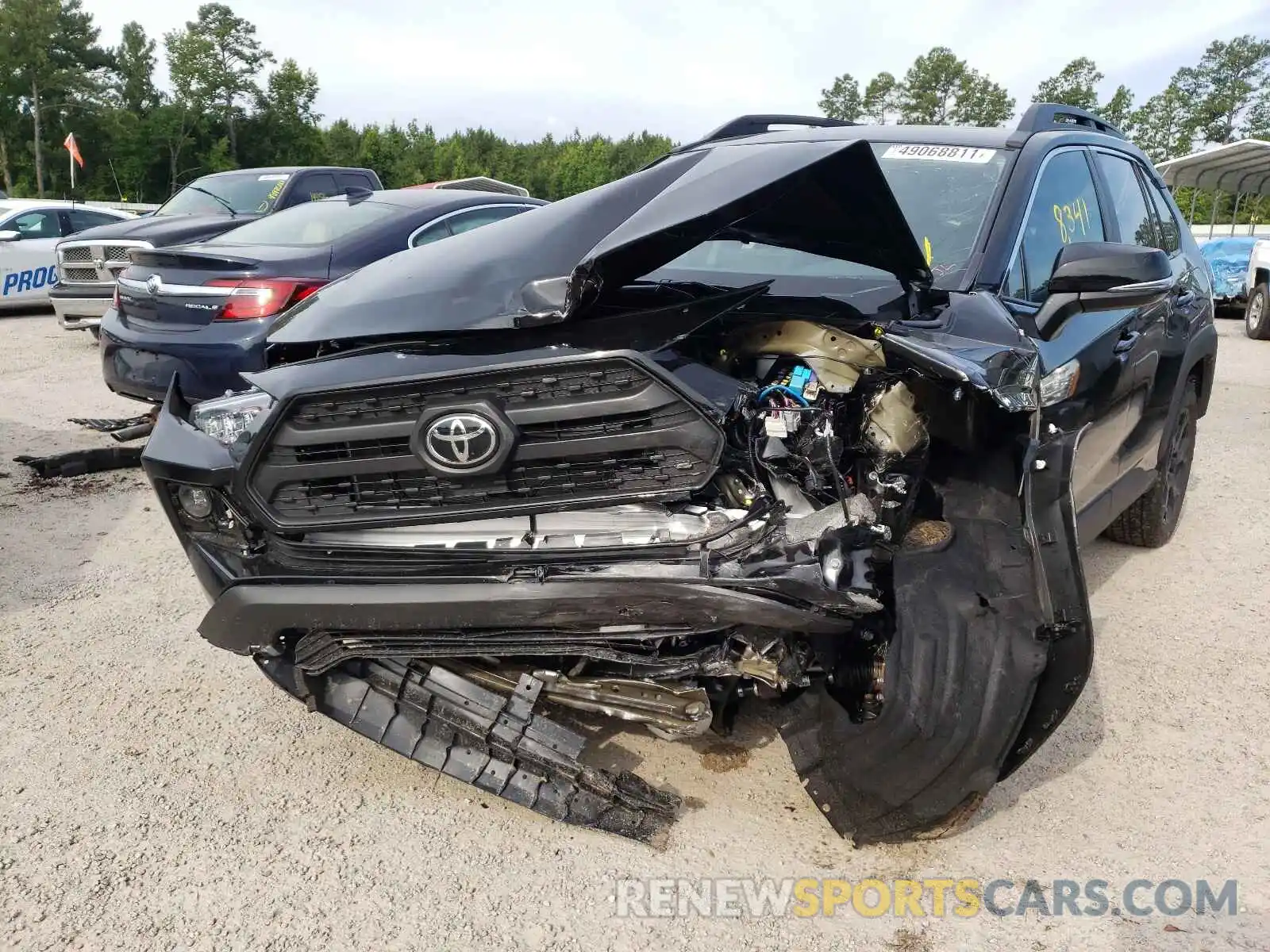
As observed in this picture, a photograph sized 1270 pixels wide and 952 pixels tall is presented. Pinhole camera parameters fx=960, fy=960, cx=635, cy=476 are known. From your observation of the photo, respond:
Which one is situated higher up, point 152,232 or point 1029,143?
point 1029,143

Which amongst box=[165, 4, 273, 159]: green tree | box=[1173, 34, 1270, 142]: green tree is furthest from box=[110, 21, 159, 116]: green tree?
box=[1173, 34, 1270, 142]: green tree

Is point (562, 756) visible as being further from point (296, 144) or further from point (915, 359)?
point (296, 144)

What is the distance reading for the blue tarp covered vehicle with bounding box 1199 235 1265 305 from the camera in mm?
Result: 14461

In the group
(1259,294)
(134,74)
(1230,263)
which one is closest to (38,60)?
(134,74)

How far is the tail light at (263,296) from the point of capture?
531 centimetres

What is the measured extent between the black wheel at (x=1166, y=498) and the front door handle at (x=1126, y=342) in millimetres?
1139

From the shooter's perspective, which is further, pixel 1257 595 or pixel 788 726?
pixel 1257 595

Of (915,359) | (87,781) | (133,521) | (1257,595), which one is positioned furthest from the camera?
(133,521)

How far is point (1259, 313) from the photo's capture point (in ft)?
40.7

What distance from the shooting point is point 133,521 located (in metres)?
5.04

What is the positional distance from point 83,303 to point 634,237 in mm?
8585

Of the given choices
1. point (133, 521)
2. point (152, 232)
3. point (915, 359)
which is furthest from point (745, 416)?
point (152, 232)

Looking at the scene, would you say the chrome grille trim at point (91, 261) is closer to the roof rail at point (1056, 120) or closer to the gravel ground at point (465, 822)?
the gravel ground at point (465, 822)

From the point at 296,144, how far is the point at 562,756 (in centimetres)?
5277
